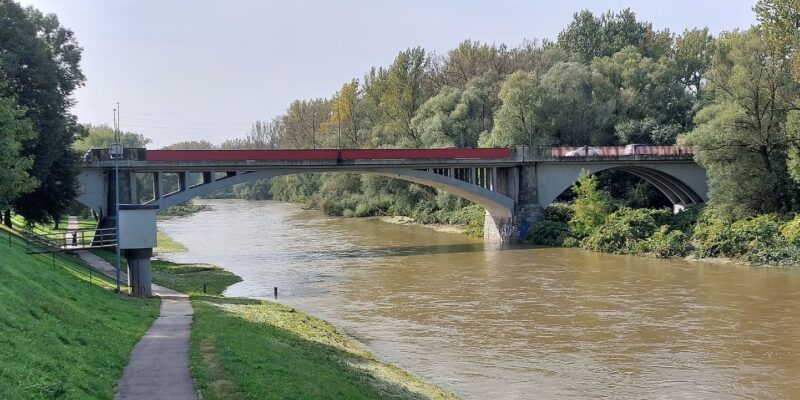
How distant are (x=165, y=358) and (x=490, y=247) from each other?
38.3 m

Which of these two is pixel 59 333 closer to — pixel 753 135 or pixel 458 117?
pixel 753 135

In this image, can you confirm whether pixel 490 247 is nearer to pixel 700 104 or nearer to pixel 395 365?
pixel 700 104

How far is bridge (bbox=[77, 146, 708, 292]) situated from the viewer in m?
46.0

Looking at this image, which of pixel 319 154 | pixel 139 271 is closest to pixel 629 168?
pixel 319 154

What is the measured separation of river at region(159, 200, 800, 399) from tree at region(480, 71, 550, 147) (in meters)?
12.8

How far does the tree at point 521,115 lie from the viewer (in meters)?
59.8

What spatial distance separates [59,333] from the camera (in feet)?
45.4

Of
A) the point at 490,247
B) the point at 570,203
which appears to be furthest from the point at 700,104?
the point at 490,247

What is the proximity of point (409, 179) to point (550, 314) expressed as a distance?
26.7 metres

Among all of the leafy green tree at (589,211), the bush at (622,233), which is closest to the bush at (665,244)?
the bush at (622,233)

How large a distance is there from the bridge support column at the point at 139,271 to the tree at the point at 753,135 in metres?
30.1

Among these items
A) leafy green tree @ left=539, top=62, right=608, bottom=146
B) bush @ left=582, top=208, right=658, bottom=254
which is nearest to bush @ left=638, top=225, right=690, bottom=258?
bush @ left=582, top=208, right=658, bottom=254

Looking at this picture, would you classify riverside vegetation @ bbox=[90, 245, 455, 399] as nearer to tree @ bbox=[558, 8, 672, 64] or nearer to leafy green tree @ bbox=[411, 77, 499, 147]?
leafy green tree @ bbox=[411, 77, 499, 147]

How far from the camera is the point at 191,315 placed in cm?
2162
